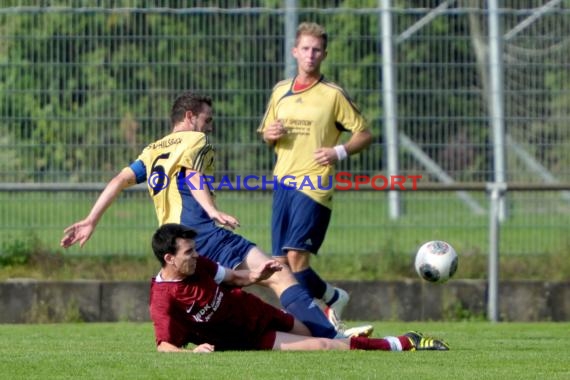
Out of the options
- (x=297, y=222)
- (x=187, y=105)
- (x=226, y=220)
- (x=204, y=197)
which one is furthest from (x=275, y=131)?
(x=226, y=220)

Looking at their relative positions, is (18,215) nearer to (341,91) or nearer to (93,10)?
(93,10)

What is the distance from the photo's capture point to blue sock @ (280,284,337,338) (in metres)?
9.88

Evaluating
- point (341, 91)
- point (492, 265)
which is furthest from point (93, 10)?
point (492, 265)

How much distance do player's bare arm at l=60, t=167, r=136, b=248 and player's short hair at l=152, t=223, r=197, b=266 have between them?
0.48 metres

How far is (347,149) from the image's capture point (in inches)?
451

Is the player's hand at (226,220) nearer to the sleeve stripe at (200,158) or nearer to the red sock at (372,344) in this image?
the sleeve stripe at (200,158)

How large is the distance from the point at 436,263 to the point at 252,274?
198 cm

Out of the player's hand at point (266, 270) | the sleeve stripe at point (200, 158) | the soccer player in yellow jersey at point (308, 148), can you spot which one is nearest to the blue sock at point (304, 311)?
the player's hand at point (266, 270)

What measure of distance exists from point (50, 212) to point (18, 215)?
318 mm

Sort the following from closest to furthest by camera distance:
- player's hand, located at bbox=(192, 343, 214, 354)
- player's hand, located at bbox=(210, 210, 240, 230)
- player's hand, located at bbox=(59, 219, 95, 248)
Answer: player's hand, located at bbox=(210, 210, 240, 230) → player's hand, located at bbox=(192, 343, 214, 354) → player's hand, located at bbox=(59, 219, 95, 248)

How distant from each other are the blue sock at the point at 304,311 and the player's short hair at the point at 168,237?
0.95 meters

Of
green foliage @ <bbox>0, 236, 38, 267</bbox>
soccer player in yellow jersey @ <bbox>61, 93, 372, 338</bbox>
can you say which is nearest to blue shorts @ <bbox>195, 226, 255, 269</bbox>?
soccer player in yellow jersey @ <bbox>61, 93, 372, 338</bbox>

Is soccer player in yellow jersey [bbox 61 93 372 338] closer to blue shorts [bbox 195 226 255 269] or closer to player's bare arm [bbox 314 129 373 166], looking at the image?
blue shorts [bbox 195 226 255 269]

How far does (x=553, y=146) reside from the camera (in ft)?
48.4
